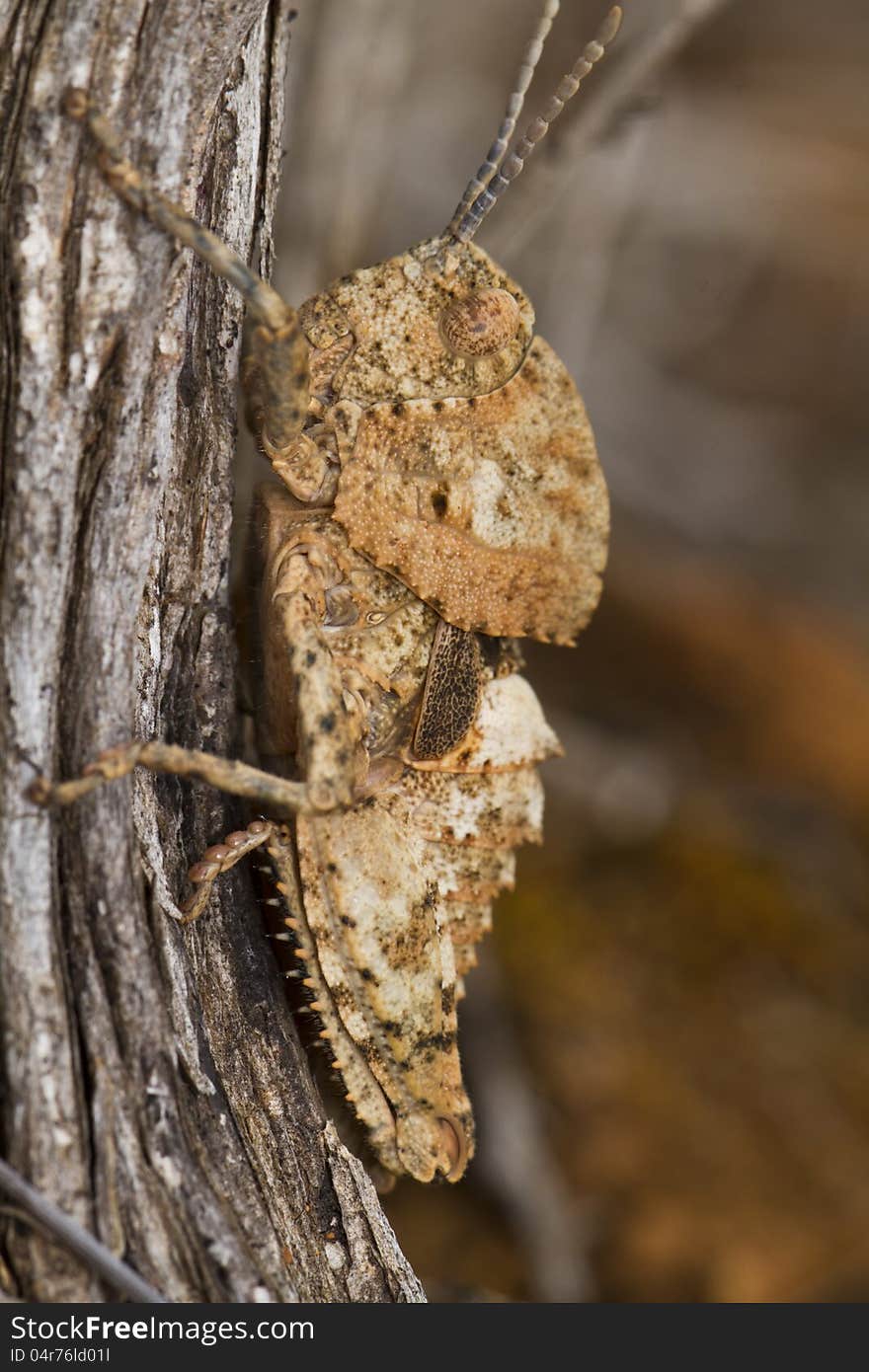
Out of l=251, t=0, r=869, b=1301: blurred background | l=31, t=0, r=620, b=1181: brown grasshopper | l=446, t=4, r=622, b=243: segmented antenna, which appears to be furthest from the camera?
l=251, t=0, r=869, b=1301: blurred background

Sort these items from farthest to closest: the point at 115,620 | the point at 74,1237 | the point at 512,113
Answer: the point at 512,113
the point at 115,620
the point at 74,1237

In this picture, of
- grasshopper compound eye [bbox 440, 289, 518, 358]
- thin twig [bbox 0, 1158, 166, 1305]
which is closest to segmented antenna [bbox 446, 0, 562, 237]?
grasshopper compound eye [bbox 440, 289, 518, 358]

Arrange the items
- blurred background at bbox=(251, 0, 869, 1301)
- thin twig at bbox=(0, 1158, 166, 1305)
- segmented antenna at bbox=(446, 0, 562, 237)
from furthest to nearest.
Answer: blurred background at bbox=(251, 0, 869, 1301), segmented antenna at bbox=(446, 0, 562, 237), thin twig at bbox=(0, 1158, 166, 1305)

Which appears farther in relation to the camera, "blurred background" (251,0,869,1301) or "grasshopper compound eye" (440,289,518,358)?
"blurred background" (251,0,869,1301)

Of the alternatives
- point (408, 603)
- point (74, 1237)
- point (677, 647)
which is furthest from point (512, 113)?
point (677, 647)

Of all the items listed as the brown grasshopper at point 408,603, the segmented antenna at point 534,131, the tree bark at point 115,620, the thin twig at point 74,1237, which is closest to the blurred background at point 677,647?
the brown grasshopper at point 408,603

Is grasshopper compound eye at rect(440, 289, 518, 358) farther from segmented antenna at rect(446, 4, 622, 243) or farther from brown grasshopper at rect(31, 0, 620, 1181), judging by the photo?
segmented antenna at rect(446, 4, 622, 243)

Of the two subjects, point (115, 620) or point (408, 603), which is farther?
point (408, 603)

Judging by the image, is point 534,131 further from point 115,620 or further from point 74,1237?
point 74,1237
